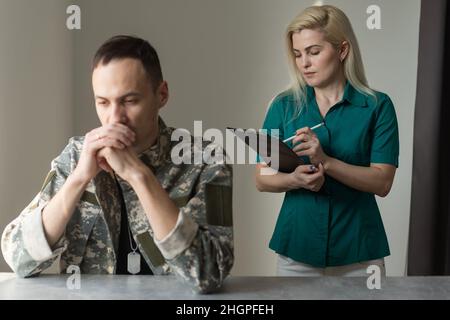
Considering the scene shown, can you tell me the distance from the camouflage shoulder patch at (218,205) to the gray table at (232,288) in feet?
0.40

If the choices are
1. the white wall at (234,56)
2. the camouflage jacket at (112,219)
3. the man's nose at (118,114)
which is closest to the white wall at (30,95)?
the white wall at (234,56)

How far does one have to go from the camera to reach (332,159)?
5.24 ft

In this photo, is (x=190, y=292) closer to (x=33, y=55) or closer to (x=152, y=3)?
(x=33, y=55)

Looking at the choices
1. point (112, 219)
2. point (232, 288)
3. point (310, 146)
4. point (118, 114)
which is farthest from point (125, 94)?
point (310, 146)

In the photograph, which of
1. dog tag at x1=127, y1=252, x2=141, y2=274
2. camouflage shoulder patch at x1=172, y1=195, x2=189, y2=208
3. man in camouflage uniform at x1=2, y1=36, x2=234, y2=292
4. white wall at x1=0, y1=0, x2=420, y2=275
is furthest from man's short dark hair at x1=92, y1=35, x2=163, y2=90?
white wall at x1=0, y1=0, x2=420, y2=275

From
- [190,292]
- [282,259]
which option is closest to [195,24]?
[282,259]

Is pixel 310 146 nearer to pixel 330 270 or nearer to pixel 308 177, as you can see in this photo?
pixel 308 177

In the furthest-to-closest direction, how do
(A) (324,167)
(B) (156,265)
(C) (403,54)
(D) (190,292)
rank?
(C) (403,54)
(A) (324,167)
(B) (156,265)
(D) (190,292)

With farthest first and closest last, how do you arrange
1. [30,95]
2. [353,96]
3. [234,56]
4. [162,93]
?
[234,56] < [30,95] < [353,96] < [162,93]

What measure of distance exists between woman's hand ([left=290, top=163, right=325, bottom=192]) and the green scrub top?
0.20 feet

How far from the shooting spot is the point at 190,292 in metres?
1.14

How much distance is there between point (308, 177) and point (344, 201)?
14cm

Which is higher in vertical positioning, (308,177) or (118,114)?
(118,114)
